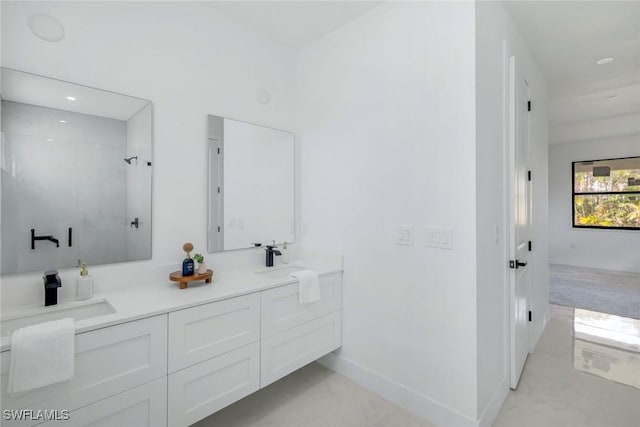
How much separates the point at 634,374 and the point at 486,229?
201 cm

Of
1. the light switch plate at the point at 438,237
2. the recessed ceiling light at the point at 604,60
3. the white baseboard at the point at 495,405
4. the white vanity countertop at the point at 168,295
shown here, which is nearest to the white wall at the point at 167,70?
the white vanity countertop at the point at 168,295

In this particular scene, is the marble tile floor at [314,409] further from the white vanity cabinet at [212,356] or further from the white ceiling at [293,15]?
the white ceiling at [293,15]

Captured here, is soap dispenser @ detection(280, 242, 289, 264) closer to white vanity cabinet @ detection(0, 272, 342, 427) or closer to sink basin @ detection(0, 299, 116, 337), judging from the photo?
white vanity cabinet @ detection(0, 272, 342, 427)

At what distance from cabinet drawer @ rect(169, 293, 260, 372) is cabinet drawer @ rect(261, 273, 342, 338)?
78 millimetres

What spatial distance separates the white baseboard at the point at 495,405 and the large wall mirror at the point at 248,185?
182 cm

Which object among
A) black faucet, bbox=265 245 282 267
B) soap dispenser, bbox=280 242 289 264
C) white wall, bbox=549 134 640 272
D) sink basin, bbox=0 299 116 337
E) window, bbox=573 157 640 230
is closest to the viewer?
sink basin, bbox=0 299 116 337

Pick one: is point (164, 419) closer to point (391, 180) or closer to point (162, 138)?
point (162, 138)

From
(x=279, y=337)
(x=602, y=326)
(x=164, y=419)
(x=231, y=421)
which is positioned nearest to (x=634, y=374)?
(x=602, y=326)

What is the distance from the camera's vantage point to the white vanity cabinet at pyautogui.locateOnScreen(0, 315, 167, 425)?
1128 mm

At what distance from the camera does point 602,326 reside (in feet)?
11.0

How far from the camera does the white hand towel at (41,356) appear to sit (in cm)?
107

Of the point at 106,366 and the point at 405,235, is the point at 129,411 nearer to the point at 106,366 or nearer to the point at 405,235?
the point at 106,366

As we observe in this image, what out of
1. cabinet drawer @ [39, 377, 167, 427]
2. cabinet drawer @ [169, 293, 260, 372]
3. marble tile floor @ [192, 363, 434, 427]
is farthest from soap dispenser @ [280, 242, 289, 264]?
cabinet drawer @ [39, 377, 167, 427]

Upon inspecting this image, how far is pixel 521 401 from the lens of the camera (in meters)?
2.07
